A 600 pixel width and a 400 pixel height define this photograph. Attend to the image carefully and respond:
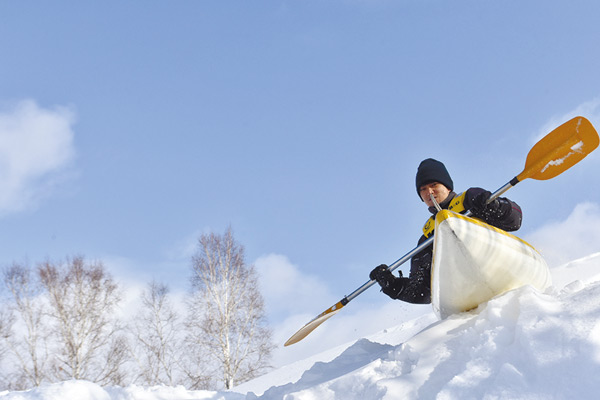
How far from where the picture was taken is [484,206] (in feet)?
12.0

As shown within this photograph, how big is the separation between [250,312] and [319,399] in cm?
938

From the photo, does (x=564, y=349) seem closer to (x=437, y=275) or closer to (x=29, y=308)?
(x=437, y=275)

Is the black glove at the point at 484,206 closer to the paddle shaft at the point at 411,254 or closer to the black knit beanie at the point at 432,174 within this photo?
Result: the paddle shaft at the point at 411,254

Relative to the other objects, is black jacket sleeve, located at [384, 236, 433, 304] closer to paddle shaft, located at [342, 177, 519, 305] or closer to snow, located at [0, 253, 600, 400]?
paddle shaft, located at [342, 177, 519, 305]

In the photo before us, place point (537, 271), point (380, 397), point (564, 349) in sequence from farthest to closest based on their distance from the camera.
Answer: point (537, 271)
point (380, 397)
point (564, 349)

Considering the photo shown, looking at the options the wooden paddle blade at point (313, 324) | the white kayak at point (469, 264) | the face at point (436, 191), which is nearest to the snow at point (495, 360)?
the white kayak at point (469, 264)

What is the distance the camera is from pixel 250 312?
11945mm

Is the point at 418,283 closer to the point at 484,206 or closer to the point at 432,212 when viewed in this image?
the point at 432,212

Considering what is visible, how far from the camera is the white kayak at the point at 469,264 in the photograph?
3.20 meters

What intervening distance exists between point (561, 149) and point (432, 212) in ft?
3.97

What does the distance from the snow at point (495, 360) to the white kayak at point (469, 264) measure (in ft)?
0.46

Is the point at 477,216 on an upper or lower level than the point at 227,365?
lower

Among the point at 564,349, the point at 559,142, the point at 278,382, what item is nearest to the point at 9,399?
the point at 564,349

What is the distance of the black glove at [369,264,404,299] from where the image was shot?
407 cm
